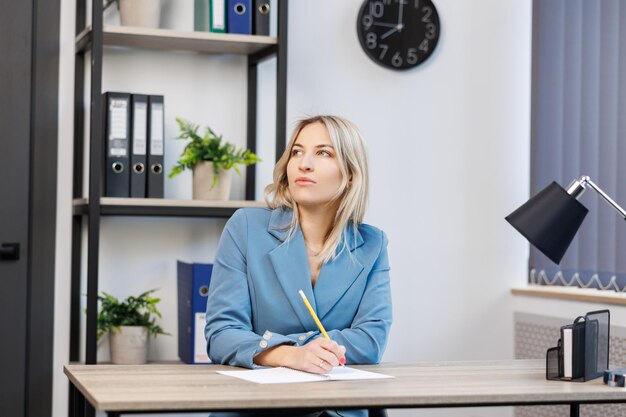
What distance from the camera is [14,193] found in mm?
3279

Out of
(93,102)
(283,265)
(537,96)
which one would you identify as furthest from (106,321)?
(537,96)

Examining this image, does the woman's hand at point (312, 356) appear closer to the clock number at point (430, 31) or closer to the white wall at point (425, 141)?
the white wall at point (425, 141)

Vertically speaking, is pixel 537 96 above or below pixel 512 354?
above

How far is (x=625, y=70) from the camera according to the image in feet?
10.8

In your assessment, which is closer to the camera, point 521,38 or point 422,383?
point 422,383

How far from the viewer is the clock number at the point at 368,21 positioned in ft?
12.0

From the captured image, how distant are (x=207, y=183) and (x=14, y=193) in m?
0.69

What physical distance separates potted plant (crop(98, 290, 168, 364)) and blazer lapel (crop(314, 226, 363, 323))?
1075 millimetres

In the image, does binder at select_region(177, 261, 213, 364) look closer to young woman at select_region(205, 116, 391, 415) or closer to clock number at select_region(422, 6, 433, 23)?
young woman at select_region(205, 116, 391, 415)

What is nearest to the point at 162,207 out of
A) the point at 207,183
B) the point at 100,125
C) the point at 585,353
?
the point at 207,183

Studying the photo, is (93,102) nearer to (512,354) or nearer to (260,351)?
(260,351)

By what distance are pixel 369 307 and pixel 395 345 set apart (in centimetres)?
148

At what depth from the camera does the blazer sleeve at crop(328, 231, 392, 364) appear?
2193mm

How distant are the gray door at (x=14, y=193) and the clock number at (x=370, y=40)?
4.16 ft
